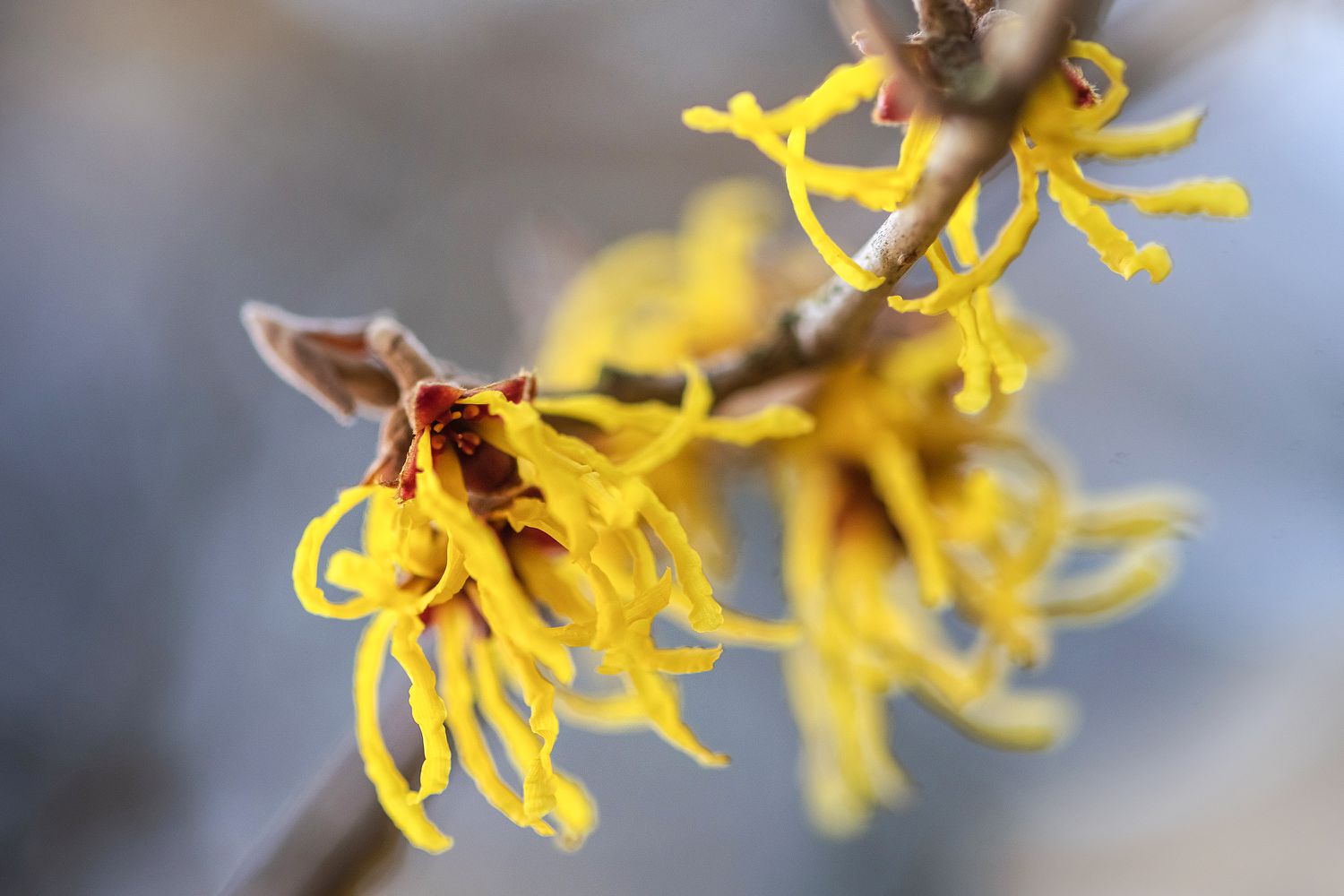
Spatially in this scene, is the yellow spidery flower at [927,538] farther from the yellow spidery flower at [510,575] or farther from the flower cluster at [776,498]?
the yellow spidery flower at [510,575]

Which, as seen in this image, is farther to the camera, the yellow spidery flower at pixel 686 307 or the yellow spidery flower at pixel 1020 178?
the yellow spidery flower at pixel 686 307

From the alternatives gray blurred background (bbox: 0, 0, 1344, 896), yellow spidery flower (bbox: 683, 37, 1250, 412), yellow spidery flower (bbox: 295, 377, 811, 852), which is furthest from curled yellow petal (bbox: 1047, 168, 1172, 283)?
gray blurred background (bbox: 0, 0, 1344, 896)

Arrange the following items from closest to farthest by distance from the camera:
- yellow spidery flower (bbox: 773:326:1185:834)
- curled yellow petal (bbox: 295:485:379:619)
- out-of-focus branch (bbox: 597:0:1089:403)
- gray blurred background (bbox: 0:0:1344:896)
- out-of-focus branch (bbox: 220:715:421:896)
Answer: out-of-focus branch (bbox: 597:0:1089:403)
curled yellow petal (bbox: 295:485:379:619)
out-of-focus branch (bbox: 220:715:421:896)
yellow spidery flower (bbox: 773:326:1185:834)
gray blurred background (bbox: 0:0:1344:896)

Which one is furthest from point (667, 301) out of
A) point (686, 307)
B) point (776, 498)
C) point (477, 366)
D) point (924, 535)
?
point (477, 366)

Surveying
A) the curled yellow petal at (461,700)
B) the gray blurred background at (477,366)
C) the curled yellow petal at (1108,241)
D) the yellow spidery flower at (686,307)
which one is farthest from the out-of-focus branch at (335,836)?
the gray blurred background at (477,366)

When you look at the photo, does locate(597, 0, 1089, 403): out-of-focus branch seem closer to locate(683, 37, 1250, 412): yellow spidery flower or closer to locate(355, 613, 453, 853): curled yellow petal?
locate(683, 37, 1250, 412): yellow spidery flower

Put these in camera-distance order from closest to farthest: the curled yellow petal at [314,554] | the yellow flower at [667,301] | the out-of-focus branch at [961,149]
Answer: the out-of-focus branch at [961,149] → the curled yellow petal at [314,554] → the yellow flower at [667,301]

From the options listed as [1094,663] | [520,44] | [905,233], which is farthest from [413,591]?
[1094,663]

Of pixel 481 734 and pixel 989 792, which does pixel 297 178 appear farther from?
pixel 989 792
